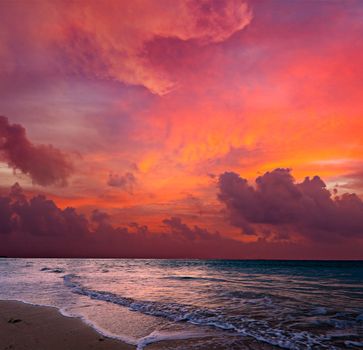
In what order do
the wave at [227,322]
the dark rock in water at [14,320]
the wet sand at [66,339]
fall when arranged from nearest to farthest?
the wet sand at [66,339] → the wave at [227,322] → the dark rock in water at [14,320]

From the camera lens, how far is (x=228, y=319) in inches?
616

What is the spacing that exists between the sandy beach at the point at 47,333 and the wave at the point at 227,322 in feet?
15.1

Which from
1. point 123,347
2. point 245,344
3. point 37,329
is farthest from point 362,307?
point 37,329

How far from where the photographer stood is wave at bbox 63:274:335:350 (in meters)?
11.8

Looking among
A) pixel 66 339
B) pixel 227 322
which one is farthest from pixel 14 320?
pixel 227 322

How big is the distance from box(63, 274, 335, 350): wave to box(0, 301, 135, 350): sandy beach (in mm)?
4587

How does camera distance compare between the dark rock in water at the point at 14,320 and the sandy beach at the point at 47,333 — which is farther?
the dark rock in water at the point at 14,320

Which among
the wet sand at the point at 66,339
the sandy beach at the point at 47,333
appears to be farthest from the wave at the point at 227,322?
the sandy beach at the point at 47,333

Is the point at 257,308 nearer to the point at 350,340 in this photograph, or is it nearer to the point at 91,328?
the point at 350,340

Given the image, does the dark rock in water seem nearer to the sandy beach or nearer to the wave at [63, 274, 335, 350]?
the sandy beach

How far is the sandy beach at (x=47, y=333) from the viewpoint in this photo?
1063 centimetres

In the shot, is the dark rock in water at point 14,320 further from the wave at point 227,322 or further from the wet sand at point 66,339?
the wave at point 227,322

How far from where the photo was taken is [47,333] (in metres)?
12.3

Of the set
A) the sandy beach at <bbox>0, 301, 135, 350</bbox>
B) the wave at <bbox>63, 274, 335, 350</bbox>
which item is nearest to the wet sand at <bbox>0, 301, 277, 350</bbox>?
the sandy beach at <bbox>0, 301, 135, 350</bbox>
